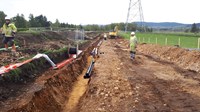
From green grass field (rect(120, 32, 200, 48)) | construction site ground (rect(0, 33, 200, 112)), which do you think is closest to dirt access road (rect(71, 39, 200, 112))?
construction site ground (rect(0, 33, 200, 112))

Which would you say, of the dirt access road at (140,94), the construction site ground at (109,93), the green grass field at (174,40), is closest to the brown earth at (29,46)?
the construction site ground at (109,93)

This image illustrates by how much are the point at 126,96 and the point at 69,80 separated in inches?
232

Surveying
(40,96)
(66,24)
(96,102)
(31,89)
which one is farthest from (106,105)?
(66,24)

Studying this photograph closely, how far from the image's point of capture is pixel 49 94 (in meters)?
12.4

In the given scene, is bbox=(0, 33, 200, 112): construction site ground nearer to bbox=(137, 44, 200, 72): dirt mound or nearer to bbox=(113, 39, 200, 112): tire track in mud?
bbox=(113, 39, 200, 112): tire track in mud

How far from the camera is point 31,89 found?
41.2ft

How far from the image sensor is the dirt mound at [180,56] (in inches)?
826

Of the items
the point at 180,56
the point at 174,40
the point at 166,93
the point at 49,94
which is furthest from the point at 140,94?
the point at 174,40

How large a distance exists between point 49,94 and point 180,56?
14.6m

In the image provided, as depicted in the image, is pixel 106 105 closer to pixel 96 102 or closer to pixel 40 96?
pixel 96 102

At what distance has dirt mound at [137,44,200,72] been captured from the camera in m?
21.0

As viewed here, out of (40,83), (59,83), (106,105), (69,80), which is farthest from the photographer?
(69,80)

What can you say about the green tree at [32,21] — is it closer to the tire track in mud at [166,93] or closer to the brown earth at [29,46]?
the brown earth at [29,46]

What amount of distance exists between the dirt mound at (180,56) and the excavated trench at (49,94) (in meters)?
7.55
